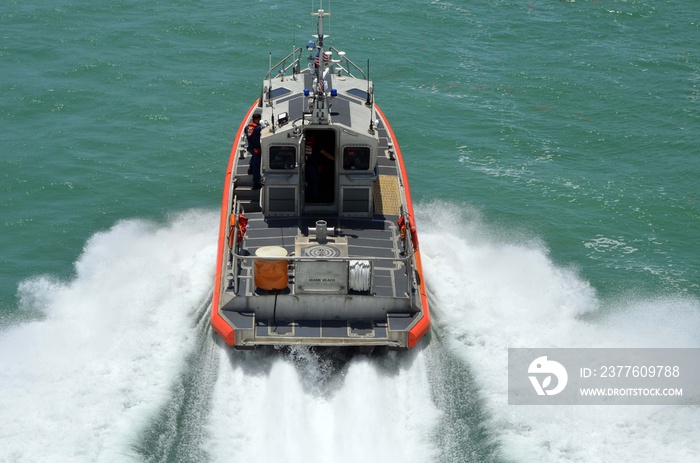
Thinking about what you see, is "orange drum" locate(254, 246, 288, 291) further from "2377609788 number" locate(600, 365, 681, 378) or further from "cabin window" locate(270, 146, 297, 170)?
"2377609788 number" locate(600, 365, 681, 378)

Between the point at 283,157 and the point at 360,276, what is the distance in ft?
11.0

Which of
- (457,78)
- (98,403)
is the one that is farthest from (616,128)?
(98,403)

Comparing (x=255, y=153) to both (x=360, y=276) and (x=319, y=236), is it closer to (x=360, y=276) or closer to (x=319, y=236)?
(x=319, y=236)

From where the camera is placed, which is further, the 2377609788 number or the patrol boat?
the 2377609788 number

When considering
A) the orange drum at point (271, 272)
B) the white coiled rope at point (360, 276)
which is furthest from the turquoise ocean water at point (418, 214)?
the white coiled rope at point (360, 276)

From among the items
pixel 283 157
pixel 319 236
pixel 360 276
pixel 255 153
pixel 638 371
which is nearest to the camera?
pixel 360 276

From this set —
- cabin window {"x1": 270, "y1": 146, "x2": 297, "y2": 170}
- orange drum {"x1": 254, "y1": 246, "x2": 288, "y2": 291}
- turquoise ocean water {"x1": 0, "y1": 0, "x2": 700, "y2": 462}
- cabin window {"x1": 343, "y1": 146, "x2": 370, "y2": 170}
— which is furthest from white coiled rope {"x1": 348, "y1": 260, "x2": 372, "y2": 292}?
cabin window {"x1": 270, "y1": 146, "x2": 297, "y2": 170}

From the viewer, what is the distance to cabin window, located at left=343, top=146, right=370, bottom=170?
18219 mm

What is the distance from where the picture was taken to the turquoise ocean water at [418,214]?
15273 mm

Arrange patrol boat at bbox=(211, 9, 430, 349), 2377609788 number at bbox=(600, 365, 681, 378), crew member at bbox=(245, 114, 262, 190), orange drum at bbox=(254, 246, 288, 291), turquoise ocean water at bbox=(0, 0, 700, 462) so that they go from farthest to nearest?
crew member at bbox=(245, 114, 262, 190)
2377609788 number at bbox=(600, 365, 681, 378)
orange drum at bbox=(254, 246, 288, 291)
patrol boat at bbox=(211, 9, 430, 349)
turquoise ocean water at bbox=(0, 0, 700, 462)

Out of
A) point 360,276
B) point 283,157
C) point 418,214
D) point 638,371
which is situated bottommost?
point 638,371

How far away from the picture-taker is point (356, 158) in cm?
1836

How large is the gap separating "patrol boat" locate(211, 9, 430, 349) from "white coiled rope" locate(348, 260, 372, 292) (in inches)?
0.7

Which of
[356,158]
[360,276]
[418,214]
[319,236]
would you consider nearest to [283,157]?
[356,158]
